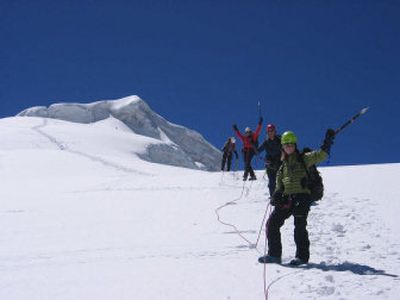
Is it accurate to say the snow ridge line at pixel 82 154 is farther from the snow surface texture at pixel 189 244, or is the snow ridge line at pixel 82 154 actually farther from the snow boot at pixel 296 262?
the snow boot at pixel 296 262

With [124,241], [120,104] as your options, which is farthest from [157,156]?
[124,241]

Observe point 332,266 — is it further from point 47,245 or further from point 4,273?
point 47,245

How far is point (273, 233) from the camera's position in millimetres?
6918

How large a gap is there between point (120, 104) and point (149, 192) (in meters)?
103

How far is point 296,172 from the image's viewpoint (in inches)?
272

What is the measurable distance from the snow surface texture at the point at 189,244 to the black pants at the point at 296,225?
266mm

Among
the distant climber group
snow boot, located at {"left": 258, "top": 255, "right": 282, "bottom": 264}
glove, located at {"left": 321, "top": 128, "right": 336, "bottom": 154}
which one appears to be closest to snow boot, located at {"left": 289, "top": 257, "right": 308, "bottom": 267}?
the distant climber group

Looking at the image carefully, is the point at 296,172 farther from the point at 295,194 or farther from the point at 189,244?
the point at 189,244

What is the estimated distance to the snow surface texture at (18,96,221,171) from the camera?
109000mm

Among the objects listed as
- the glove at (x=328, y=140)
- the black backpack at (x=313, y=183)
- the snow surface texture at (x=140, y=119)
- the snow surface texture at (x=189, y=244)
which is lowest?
the snow surface texture at (x=189, y=244)

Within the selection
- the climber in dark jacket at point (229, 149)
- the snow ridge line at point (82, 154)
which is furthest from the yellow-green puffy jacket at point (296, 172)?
the snow ridge line at point (82, 154)

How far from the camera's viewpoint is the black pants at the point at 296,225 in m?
6.69

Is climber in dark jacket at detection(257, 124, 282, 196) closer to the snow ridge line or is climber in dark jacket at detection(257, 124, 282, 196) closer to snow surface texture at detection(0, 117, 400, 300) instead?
snow surface texture at detection(0, 117, 400, 300)

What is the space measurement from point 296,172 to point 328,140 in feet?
2.34
